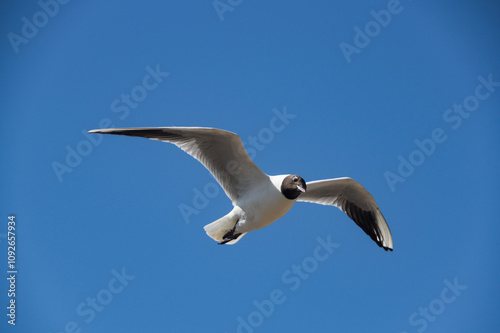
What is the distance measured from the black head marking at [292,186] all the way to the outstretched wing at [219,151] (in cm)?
31

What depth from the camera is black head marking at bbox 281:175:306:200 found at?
21.0ft

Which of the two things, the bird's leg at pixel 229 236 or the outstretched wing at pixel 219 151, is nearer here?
the outstretched wing at pixel 219 151

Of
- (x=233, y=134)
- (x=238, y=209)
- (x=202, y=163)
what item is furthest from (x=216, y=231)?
(x=233, y=134)

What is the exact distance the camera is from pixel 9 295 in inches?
331

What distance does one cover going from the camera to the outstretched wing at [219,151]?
6.24 m

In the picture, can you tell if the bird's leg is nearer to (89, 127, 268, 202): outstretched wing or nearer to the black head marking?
(89, 127, 268, 202): outstretched wing

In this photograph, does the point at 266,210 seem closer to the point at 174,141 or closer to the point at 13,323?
the point at 174,141

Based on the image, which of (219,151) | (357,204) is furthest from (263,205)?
(357,204)

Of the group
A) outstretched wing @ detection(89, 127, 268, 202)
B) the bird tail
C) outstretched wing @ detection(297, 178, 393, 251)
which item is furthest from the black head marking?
outstretched wing @ detection(297, 178, 393, 251)

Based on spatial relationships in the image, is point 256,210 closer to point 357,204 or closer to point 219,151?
point 219,151

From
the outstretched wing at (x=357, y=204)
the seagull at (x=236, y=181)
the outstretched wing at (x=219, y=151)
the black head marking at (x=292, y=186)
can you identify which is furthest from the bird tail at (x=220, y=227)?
the outstretched wing at (x=357, y=204)

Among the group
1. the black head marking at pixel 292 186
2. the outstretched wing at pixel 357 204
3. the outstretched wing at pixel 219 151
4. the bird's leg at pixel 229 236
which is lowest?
the outstretched wing at pixel 357 204

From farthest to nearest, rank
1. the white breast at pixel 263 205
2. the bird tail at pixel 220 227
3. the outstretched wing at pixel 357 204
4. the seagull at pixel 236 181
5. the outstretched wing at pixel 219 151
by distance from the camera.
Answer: the outstretched wing at pixel 357 204 → the bird tail at pixel 220 227 → the white breast at pixel 263 205 → the seagull at pixel 236 181 → the outstretched wing at pixel 219 151

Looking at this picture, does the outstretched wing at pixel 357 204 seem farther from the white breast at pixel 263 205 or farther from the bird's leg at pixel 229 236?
the bird's leg at pixel 229 236
